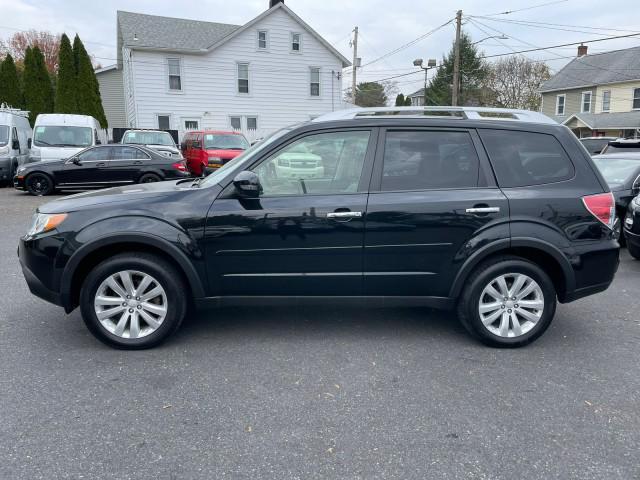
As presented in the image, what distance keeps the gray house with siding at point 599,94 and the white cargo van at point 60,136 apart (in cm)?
3117

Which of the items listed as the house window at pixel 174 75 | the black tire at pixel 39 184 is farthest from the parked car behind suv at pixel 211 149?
the house window at pixel 174 75

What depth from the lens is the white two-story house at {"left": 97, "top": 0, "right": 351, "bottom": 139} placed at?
85.2ft

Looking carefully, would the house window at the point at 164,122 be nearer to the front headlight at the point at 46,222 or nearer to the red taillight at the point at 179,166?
the red taillight at the point at 179,166

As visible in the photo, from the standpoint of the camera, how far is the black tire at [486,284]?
3.97 metres

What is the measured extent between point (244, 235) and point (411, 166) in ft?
4.61

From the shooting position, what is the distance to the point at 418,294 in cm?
402

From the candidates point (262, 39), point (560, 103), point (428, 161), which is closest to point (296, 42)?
point (262, 39)

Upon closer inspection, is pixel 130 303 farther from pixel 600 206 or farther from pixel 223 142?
pixel 223 142

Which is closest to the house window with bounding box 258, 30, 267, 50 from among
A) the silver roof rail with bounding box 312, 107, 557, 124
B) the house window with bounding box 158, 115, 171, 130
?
the house window with bounding box 158, 115, 171, 130

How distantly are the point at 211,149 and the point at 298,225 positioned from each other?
12.6m

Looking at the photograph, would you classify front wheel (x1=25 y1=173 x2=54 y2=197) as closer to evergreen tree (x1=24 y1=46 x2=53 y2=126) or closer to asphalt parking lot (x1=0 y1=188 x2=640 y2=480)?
asphalt parking lot (x1=0 y1=188 x2=640 y2=480)

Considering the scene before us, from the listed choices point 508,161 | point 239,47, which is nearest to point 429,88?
point 239,47

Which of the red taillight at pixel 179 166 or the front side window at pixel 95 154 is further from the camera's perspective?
the red taillight at pixel 179 166

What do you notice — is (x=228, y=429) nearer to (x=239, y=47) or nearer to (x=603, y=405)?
(x=603, y=405)
